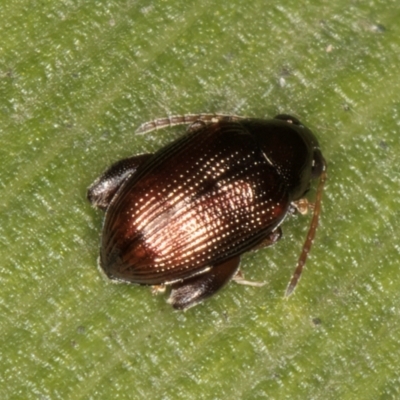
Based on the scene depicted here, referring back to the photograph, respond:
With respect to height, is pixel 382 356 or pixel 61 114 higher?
pixel 61 114

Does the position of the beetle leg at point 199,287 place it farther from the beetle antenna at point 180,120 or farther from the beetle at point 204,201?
the beetle antenna at point 180,120

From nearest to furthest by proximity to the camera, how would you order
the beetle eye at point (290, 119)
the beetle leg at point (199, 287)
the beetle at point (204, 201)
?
the beetle at point (204, 201), the beetle leg at point (199, 287), the beetle eye at point (290, 119)

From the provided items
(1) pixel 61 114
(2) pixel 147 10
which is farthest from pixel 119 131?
(2) pixel 147 10

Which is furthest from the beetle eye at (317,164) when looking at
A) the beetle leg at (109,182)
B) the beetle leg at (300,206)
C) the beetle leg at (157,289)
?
the beetle leg at (157,289)

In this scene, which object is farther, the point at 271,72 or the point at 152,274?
the point at 271,72

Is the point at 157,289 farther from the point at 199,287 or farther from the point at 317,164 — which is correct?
the point at 317,164

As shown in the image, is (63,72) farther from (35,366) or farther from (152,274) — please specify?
(35,366)

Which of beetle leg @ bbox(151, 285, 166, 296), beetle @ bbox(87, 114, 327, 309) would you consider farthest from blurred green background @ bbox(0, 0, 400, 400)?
beetle @ bbox(87, 114, 327, 309)

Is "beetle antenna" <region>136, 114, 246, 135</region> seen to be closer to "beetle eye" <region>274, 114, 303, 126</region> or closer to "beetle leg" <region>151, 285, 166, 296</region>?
"beetle eye" <region>274, 114, 303, 126</region>
